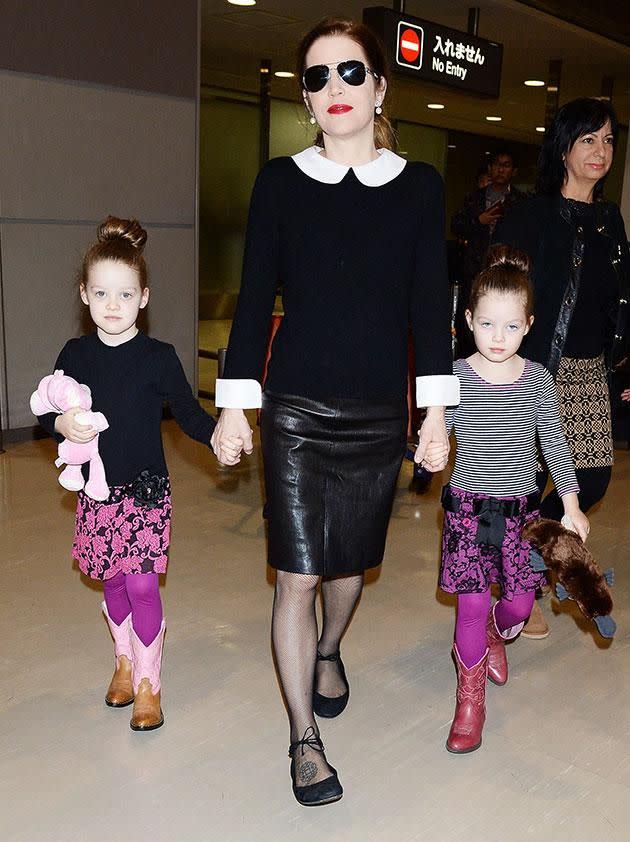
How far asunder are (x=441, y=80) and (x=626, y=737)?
4.49 m

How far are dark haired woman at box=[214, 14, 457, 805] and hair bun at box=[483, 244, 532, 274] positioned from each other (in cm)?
38

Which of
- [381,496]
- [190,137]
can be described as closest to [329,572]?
[381,496]

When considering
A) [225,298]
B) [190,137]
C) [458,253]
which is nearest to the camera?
[190,137]

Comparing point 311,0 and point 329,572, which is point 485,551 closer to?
point 329,572

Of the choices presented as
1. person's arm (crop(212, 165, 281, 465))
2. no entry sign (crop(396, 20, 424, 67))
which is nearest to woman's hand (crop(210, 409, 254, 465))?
person's arm (crop(212, 165, 281, 465))

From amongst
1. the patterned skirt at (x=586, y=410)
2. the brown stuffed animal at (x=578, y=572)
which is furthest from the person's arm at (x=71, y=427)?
the patterned skirt at (x=586, y=410)

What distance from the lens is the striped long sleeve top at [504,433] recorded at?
2.40 metres

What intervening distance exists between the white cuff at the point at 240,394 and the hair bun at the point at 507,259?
0.79 meters

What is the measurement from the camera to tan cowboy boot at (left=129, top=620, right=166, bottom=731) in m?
2.45

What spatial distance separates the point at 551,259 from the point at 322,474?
1119mm

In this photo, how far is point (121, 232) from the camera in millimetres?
2326

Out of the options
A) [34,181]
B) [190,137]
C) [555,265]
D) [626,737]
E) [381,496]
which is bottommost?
[626,737]

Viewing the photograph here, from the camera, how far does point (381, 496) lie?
2.27m

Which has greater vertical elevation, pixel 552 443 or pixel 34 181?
pixel 34 181
